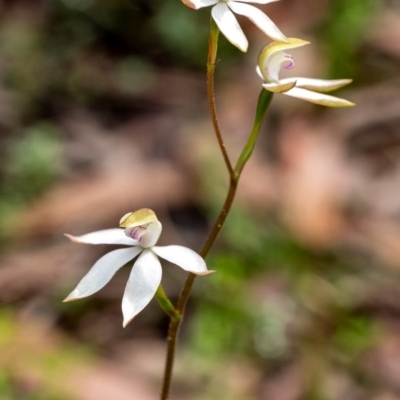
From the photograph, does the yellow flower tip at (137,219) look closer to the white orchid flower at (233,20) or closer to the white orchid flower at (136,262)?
the white orchid flower at (136,262)

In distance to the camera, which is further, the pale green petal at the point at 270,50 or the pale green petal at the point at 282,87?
the pale green petal at the point at 270,50

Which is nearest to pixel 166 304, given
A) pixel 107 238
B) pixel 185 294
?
pixel 185 294

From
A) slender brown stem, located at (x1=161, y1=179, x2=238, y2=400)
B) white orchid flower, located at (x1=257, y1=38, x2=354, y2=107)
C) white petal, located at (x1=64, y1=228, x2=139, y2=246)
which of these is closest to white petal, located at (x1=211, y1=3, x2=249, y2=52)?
white orchid flower, located at (x1=257, y1=38, x2=354, y2=107)

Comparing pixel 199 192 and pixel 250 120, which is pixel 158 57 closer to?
pixel 250 120

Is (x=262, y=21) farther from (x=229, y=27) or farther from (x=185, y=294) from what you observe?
(x=185, y=294)

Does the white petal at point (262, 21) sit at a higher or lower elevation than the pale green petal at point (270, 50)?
higher

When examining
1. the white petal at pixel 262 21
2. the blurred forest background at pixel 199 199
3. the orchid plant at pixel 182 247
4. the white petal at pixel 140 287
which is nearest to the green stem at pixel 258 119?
the orchid plant at pixel 182 247

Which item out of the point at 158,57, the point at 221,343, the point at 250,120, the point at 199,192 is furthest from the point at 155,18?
the point at 221,343
